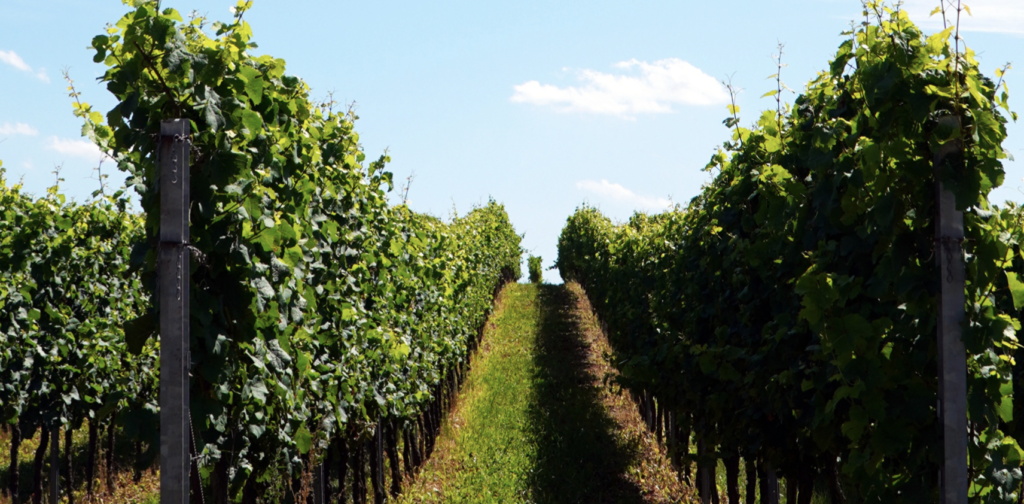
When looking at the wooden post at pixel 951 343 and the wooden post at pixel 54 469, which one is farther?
the wooden post at pixel 54 469

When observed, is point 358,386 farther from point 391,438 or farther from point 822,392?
point 822,392

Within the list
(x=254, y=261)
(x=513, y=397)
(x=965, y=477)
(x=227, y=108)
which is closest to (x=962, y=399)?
(x=965, y=477)

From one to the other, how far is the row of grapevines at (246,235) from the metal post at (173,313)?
0.48 feet

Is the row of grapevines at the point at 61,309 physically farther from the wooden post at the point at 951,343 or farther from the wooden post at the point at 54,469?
the wooden post at the point at 951,343

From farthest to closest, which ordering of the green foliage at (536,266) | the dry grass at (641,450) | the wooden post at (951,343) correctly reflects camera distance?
the green foliage at (536,266) < the dry grass at (641,450) < the wooden post at (951,343)

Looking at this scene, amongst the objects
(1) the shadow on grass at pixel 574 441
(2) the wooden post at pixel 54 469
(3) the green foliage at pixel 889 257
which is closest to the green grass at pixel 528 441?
(1) the shadow on grass at pixel 574 441

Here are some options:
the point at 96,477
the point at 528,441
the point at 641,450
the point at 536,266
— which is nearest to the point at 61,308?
the point at 96,477

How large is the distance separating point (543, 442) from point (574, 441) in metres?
0.48

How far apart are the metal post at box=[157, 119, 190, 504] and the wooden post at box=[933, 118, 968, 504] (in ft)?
10.6

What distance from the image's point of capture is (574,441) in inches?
495

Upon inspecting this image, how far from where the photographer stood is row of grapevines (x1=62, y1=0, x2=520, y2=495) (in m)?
3.92

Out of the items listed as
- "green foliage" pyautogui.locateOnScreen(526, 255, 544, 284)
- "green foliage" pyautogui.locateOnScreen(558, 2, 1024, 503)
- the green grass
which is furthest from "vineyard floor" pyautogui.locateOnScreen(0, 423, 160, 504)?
"green foliage" pyautogui.locateOnScreen(526, 255, 544, 284)

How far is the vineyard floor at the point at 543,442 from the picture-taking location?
10.4m

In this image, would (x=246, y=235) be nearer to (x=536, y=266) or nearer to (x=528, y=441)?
(x=528, y=441)
